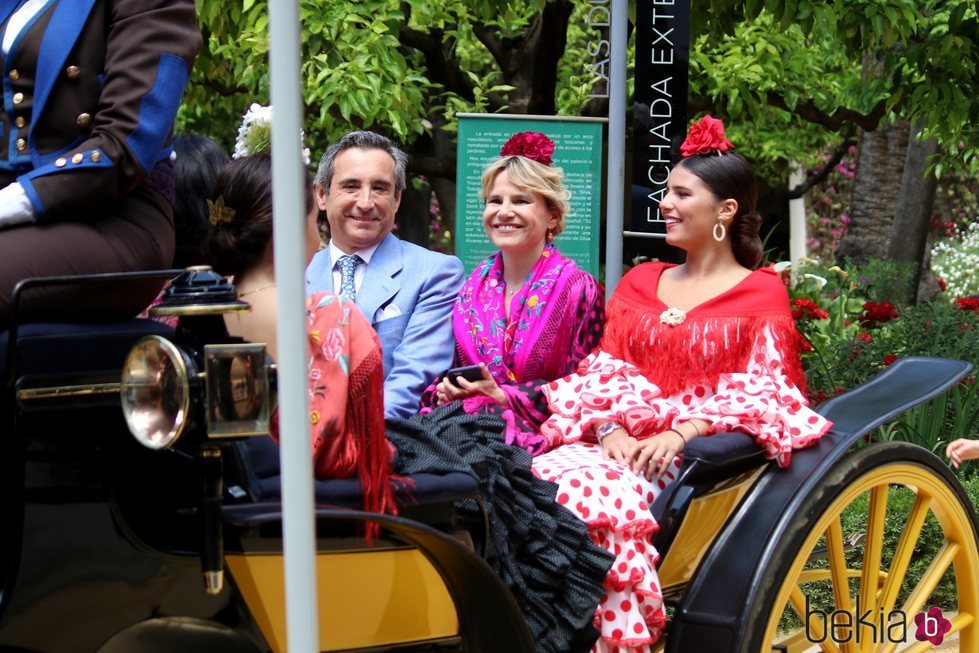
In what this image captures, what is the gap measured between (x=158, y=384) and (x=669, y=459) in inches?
55.8

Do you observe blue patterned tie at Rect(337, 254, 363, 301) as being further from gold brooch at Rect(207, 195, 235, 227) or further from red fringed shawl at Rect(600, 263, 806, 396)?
gold brooch at Rect(207, 195, 235, 227)

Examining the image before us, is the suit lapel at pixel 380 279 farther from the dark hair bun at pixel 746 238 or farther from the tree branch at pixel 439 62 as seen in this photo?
the tree branch at pixel 439 62

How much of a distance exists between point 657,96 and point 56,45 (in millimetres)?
3612

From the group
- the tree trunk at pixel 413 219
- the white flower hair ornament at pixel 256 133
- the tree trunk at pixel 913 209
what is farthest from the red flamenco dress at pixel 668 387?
the tree trunk at pixel 913 209

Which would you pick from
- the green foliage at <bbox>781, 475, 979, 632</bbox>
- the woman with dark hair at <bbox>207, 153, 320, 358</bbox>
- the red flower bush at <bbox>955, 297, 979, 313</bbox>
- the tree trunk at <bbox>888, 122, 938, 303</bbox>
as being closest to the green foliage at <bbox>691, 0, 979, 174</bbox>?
the red flower bush at <bbox>955, 297, 979, 313</bbox>

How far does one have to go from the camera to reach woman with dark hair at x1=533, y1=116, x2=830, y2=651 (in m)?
2.86

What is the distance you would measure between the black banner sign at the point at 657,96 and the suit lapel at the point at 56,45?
11.2 feet

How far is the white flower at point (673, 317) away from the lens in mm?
3295

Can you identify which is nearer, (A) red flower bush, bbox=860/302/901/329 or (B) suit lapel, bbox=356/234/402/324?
(B) suit lapel, bbox=356/234/402/324

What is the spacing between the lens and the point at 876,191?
12.0m

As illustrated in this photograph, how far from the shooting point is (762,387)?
10.4 ft

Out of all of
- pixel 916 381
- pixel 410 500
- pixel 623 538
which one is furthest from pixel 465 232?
pixel 410 500

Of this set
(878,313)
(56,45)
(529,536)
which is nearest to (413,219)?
(878,313)

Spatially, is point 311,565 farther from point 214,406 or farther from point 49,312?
point 49,312
